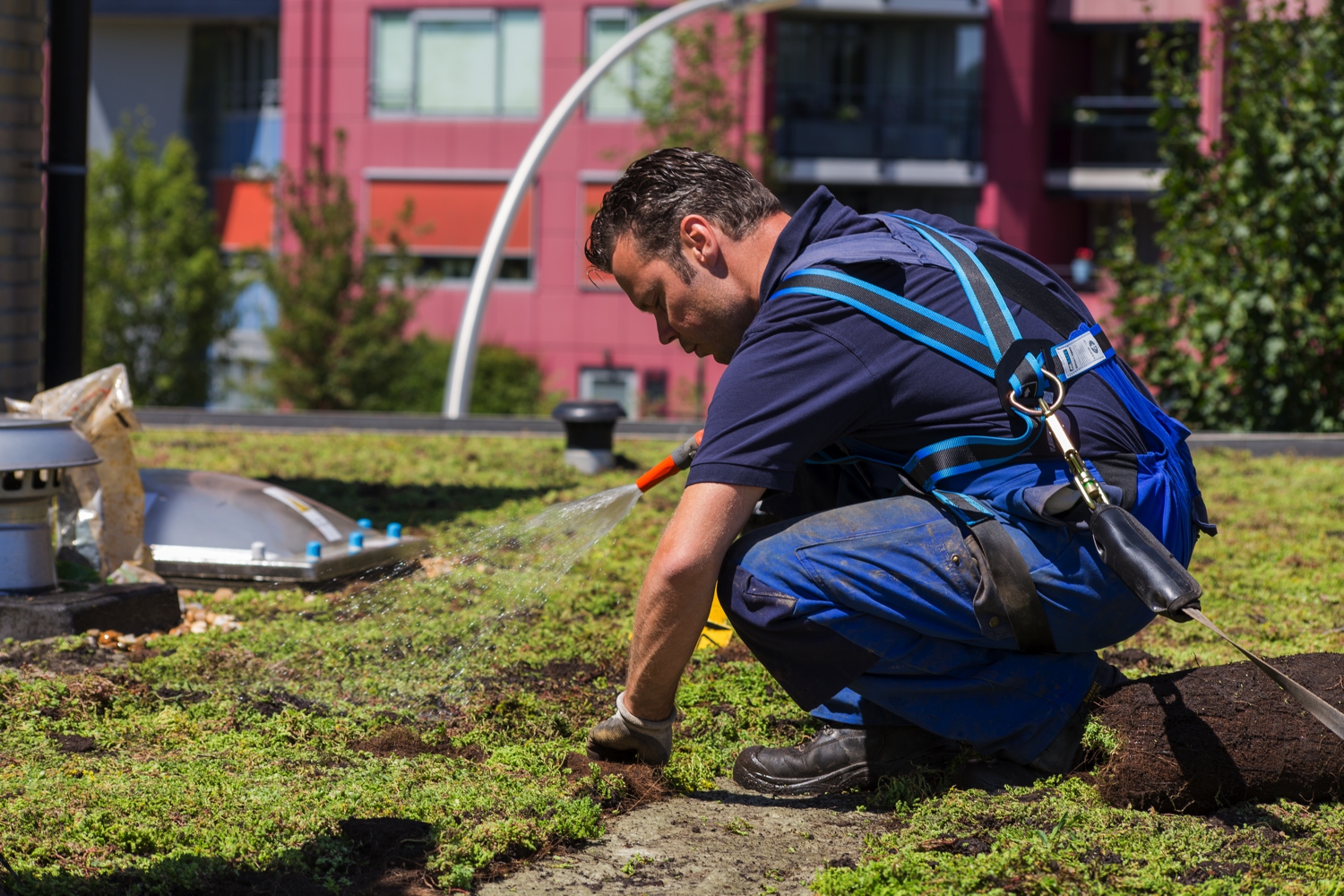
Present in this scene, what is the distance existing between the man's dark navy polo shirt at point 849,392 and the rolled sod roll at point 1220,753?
1.89 feet

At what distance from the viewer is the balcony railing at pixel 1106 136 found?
24.9 metres

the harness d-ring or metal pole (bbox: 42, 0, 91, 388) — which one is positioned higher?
metal pole (bbox: 42, 0, 91, 388)

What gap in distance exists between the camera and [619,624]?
4289mm

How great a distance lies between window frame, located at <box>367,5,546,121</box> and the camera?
2300 centimetres

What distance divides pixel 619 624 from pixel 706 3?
11.0 m

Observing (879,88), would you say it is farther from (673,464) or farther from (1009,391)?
(1009,391)

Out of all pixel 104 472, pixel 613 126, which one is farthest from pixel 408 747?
pixel 613 126

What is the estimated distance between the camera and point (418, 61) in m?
23.6

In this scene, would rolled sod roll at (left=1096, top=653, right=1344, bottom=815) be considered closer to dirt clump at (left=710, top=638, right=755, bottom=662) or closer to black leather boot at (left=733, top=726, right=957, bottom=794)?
black leather boot at (left=733, top=726, right=957, bottom=794)

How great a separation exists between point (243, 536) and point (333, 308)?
17.4 meters

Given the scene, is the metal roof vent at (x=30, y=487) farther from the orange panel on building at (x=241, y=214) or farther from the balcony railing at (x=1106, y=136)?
the balcony railing at (x=1106, y=136)

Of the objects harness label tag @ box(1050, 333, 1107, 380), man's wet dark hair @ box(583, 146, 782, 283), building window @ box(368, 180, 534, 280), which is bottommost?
harness label tag @ box(1050, 333, 1107, 380)

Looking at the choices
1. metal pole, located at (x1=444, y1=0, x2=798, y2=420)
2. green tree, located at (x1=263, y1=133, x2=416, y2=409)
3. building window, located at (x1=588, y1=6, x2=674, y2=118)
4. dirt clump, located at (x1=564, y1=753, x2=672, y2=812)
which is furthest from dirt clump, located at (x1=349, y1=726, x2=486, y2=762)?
building window, located at (x1=588, y1=6, x2=674, y2=118)

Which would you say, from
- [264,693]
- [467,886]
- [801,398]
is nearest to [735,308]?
[801,398]
